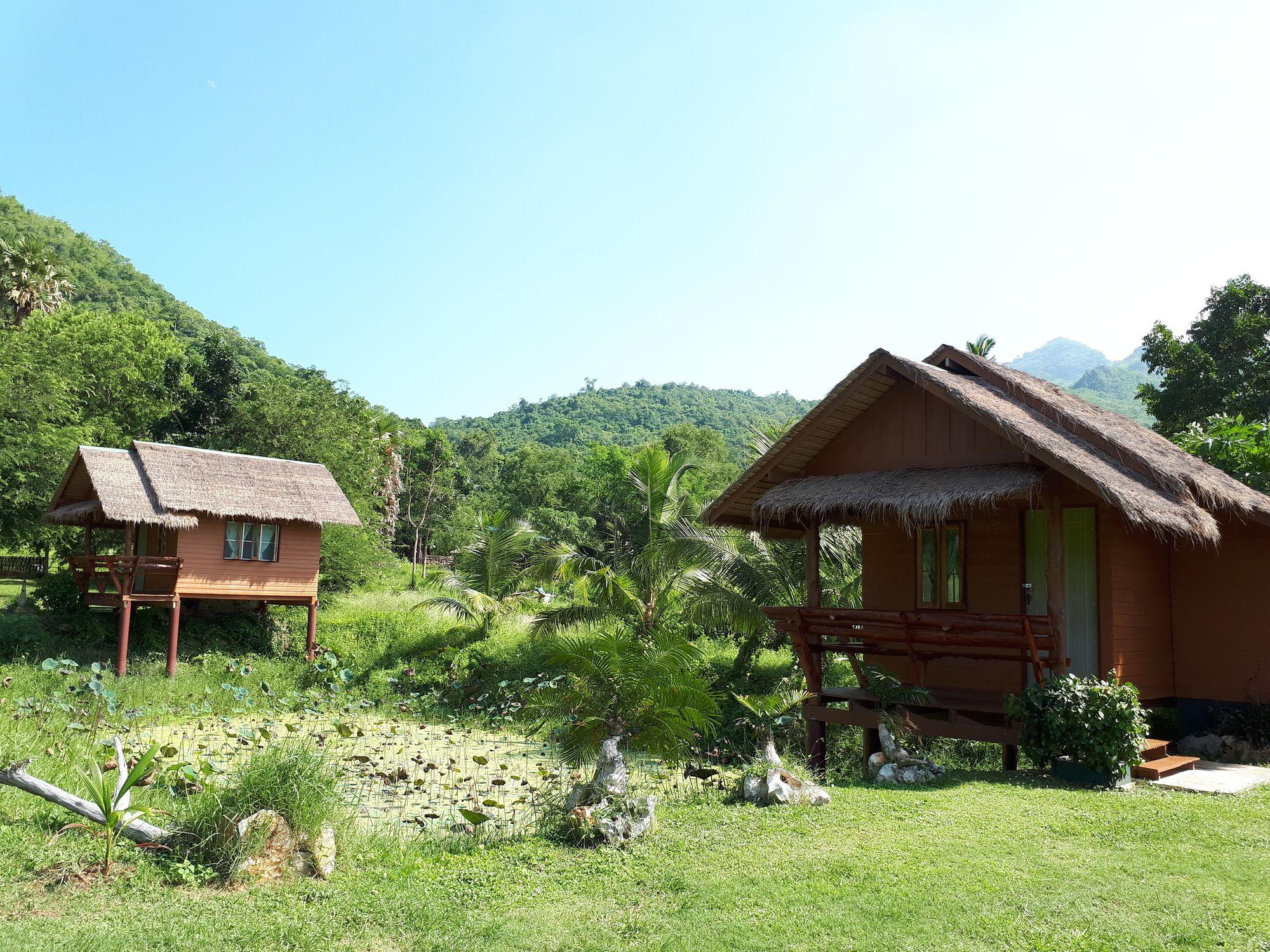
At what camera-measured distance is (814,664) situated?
12.3 m

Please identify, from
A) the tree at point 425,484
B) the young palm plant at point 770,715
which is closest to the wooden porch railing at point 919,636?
the young palm plant at point 770,715

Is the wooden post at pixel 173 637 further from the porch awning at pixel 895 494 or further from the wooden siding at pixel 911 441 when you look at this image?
the wooden siding at pixel 911 441

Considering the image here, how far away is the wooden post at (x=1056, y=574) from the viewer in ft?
32.7

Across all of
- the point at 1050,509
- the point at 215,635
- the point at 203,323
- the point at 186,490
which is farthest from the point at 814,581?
the point at 203,323

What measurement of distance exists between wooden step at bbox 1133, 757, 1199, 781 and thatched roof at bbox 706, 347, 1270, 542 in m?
2.46

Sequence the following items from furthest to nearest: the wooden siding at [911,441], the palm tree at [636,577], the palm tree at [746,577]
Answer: the palm tree at [636,577], the palm tree at [746,577], the wooden siding at [911,441]

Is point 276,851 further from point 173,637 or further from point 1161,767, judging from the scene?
point 173,637

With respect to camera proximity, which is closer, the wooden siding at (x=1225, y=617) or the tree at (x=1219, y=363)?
the wooden siding at (x=1225, y=617)

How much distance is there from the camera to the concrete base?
30.2 ft

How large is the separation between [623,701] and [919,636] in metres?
4.18

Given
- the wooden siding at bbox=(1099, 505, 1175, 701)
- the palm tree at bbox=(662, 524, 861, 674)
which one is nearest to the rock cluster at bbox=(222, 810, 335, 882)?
the wooden siding at bbox=(1099, 505, 1175, 701)

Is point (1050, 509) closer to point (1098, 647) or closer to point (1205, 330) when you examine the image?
point (1098, 647)

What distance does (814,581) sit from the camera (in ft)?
41.5

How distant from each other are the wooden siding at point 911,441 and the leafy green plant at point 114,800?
9.14 meters
